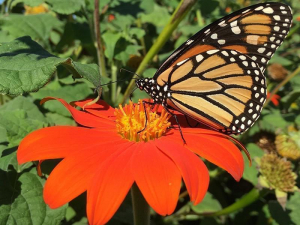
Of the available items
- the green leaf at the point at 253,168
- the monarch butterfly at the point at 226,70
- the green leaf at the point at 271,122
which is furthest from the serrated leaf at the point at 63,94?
the green leaf at the point at 271,122

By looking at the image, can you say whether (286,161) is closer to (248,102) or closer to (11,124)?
(248,102)

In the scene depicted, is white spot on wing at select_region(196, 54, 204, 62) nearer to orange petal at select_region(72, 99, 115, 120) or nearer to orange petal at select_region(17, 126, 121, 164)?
orange petal at select_region(72, 99, 115, 120)

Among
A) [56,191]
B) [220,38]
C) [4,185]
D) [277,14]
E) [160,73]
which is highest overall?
[277,14]

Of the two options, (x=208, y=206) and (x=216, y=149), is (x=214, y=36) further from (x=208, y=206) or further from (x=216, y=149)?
(x=208, y=206)

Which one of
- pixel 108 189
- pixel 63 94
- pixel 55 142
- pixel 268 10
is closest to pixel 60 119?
pixel 63 94

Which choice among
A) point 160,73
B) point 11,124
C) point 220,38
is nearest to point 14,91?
point 11,124

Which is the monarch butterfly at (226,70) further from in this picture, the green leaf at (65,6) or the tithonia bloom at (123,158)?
the green leaf at (65,6)
